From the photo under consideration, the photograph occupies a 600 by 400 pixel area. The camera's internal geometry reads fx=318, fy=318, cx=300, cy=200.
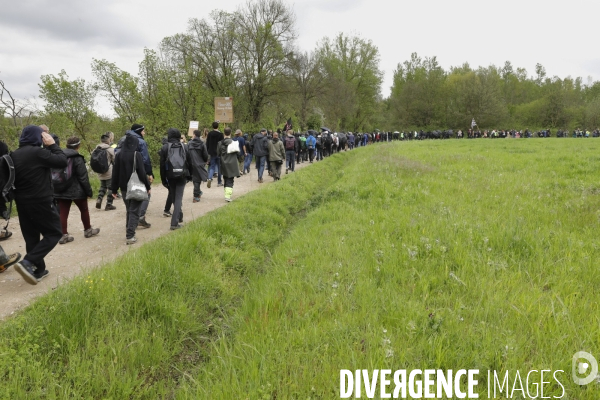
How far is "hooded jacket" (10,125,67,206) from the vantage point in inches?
178

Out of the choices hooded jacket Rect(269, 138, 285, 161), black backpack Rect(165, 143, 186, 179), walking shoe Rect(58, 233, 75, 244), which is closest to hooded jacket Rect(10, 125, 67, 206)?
walking shoe Rect(58, 233, 75, 244)

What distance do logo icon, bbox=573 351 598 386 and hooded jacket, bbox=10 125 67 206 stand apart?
20.6 feet

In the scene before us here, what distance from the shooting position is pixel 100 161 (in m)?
8.36

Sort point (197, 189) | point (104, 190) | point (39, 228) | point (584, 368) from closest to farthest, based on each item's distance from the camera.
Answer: point (584, 368) → point (39, 228) → point (104, 190) → point (197, 189)

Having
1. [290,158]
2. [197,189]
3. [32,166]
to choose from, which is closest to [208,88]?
[290,158]

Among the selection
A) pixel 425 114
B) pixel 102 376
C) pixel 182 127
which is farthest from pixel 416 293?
pixel 425 114

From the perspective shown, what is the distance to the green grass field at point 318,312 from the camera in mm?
2348

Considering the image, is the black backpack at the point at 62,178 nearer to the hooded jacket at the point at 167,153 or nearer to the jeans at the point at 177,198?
the hooded jacket at the point at 167,153

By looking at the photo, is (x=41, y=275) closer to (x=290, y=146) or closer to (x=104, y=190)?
(x=104, y=190)

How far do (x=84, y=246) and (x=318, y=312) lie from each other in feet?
17.2

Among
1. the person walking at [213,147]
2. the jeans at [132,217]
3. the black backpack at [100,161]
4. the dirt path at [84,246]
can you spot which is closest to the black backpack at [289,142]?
the person walking at [213,147]

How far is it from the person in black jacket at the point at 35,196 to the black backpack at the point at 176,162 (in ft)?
7.99

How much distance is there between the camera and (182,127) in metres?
21.4

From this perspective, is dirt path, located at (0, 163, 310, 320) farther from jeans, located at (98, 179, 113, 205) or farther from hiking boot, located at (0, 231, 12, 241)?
jeans, located at (98, 179, 113, 205)
